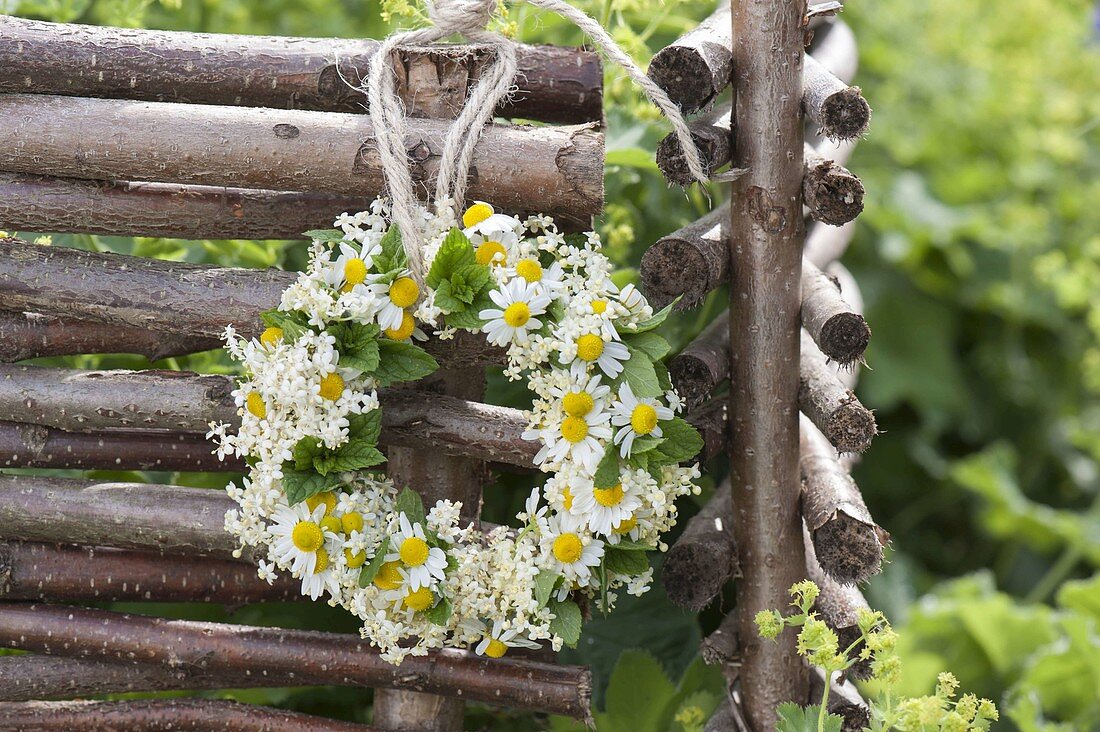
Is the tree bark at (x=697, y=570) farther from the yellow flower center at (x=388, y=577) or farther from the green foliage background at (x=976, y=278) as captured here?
the green foliage background at (x=976, y=278)

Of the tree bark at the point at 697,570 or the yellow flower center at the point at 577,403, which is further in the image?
the tree bark at the point at 697,570

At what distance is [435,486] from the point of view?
90 centimetres

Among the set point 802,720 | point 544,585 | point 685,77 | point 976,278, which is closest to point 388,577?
point 544,585

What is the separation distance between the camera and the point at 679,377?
2.84 feet

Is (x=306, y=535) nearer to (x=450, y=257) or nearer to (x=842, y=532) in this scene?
(x=450, y=257)

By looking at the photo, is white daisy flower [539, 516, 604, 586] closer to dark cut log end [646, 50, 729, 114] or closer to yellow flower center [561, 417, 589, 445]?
yellow flower center [561, 417, 589, 445]

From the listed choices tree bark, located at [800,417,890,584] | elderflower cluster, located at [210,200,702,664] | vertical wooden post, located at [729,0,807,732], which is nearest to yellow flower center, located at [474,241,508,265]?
elderflower cluster, located at [210,200,702,664]

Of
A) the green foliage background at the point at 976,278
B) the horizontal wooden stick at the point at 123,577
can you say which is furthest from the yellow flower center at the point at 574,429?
the green foliage background at the point at 976,278

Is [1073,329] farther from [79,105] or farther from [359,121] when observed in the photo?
[79,105]

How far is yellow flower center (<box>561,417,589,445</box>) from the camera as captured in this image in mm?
779

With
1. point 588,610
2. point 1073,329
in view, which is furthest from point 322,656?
point 1073,329

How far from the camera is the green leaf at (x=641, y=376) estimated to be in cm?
77

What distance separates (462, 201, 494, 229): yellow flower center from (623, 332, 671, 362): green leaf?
143mm

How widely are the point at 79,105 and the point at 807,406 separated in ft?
2.16
